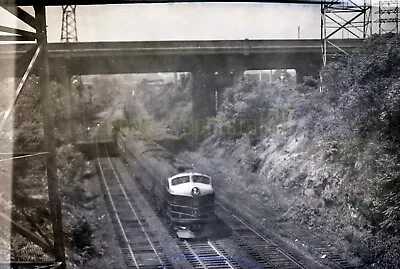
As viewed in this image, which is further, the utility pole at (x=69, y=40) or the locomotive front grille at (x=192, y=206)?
the locomotive front grille at (x=192, y=206)

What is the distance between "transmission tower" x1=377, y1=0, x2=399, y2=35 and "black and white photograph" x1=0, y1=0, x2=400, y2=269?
2 centimetres

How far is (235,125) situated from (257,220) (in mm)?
1319

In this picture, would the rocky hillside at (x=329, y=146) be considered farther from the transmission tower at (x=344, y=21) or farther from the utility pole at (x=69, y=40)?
the utility pole at (x=69, y=40)

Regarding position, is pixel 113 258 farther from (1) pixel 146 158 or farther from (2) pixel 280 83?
(2) pixel 280 83

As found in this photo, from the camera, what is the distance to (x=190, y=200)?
18.4 feet

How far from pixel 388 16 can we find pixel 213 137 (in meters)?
2.99

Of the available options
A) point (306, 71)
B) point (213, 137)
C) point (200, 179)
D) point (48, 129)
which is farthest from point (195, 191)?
point (306, 71)

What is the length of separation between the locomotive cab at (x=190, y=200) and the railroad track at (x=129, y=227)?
42 cm

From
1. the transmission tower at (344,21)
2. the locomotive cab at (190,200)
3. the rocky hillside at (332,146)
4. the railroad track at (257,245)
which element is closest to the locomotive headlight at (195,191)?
the locomotive cab at (190,200)

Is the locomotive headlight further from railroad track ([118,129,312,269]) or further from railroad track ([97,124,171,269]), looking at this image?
railroad track ([97,124,171,269])

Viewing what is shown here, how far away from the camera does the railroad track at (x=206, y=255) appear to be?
5105 millimetres

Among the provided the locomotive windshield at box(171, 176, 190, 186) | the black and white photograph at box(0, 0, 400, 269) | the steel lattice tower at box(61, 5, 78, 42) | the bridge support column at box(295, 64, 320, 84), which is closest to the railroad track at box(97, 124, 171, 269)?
the black and white photograph at box(0, 0, 400, 269)

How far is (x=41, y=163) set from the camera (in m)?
6.32

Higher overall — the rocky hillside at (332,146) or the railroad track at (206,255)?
the rocky hillside at (332,146)
